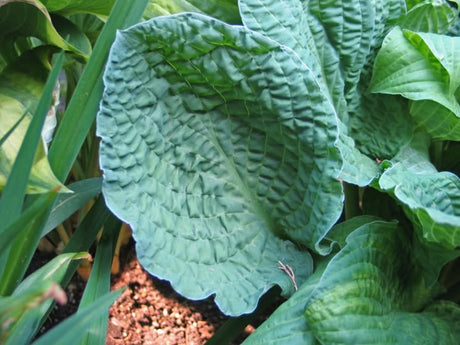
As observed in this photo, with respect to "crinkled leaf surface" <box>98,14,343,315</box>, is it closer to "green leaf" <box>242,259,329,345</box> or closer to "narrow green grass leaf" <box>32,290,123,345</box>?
"green leaf" <box>242,259,329,345</box>

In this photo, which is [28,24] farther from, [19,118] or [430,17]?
[430,17]

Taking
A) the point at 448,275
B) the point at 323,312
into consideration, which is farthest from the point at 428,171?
the point at 323,312

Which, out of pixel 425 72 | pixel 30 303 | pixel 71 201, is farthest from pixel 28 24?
pixel 425 72

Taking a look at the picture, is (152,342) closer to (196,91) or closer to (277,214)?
(277,214)

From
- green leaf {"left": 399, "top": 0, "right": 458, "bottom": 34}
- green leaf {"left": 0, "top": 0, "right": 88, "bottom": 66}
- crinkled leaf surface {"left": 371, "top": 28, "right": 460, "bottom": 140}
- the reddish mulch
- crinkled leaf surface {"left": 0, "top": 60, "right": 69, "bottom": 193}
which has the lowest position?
the reddish mulch

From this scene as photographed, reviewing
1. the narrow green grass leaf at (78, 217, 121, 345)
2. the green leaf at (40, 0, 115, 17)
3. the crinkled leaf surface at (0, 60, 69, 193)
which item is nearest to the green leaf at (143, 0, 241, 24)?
the green leaf at (40, 0, 115, 17)

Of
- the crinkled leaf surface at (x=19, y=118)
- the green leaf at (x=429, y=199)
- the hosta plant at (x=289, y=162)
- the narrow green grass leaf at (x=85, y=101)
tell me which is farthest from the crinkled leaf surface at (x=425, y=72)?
the crinkled leaf surface at (x=19, y=118)

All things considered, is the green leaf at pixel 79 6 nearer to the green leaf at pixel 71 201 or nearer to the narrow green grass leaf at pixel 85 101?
the narrow green grass leaf at pixel 85 101
